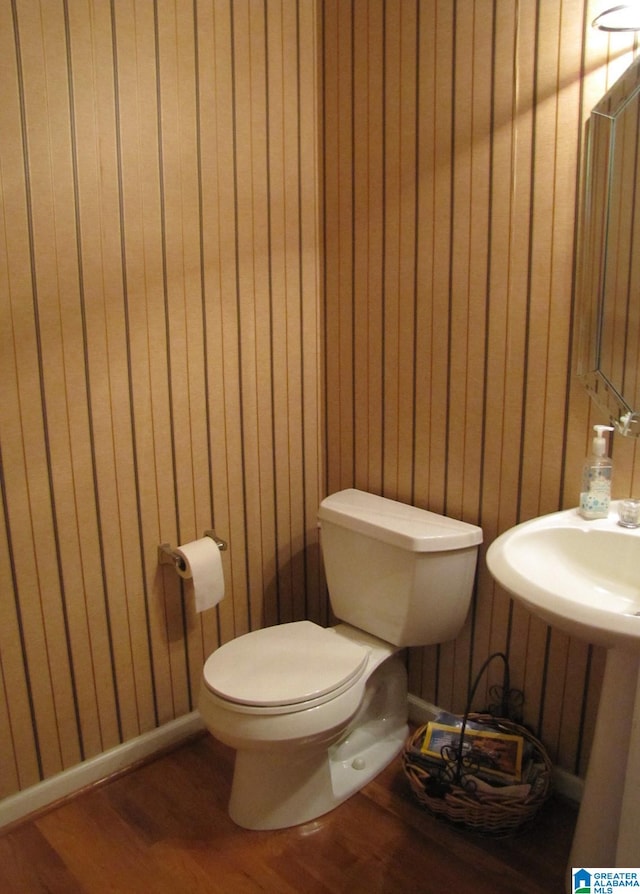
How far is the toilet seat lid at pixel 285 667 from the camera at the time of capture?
1.62 m

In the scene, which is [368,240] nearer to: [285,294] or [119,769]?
[285,294]

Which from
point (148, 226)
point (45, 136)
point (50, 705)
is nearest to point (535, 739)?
point (50, 705)

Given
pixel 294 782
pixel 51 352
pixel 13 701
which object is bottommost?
pixel 294 782

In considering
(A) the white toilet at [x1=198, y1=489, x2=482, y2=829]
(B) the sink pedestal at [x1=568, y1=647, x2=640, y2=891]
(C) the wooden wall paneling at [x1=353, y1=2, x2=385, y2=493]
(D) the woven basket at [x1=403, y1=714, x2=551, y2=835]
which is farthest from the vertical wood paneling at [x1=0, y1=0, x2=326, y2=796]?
(B) the sink pedestal at [x1=568, y1=647, x2=640, y2=891]

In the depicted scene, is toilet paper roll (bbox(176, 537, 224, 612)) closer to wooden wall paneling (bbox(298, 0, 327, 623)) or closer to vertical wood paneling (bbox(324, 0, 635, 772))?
wooden wall paneling (bbox(298, 0, 327, 623))

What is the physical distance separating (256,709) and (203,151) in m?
1.48

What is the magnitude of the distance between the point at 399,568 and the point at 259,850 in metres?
0.78

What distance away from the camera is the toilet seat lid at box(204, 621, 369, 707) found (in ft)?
5.32

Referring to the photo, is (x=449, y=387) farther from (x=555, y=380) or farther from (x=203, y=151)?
(x=203, y=151)

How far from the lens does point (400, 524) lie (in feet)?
6.02

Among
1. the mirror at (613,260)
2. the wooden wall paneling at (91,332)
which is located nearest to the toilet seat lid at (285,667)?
the wooden wall paneling at (91,332)

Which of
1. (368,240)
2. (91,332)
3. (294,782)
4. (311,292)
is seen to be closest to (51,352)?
(91,332)

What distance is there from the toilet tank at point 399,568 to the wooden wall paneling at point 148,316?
1.58ft

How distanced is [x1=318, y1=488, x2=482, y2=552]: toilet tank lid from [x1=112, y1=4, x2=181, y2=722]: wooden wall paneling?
488 mm
